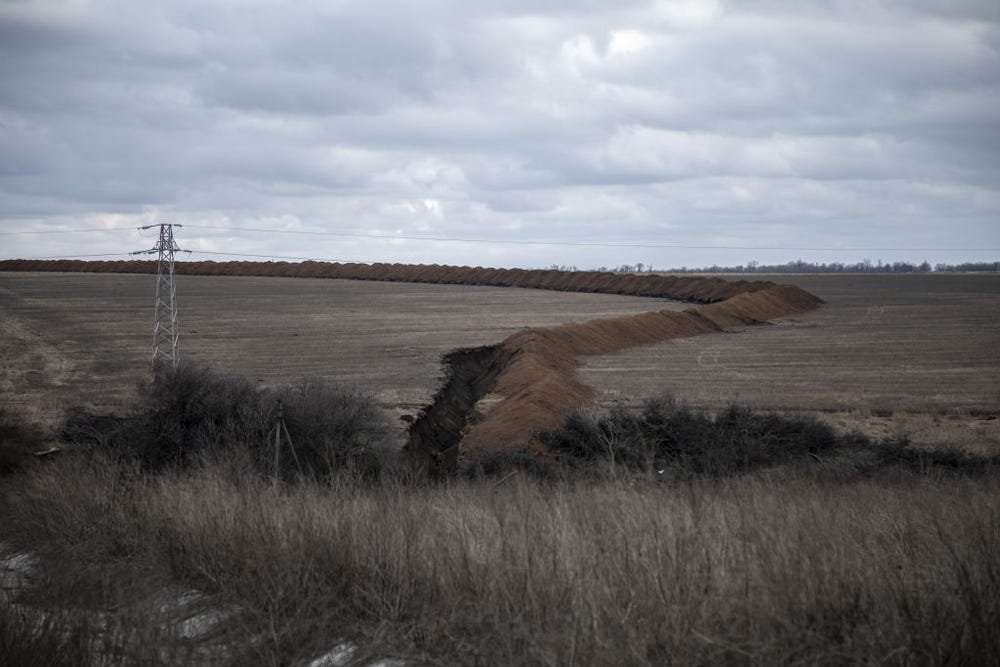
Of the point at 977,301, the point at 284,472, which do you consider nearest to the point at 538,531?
the point at 284,472

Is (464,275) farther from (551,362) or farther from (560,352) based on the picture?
Answer: (551,362)

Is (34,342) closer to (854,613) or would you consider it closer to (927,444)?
(927,444)

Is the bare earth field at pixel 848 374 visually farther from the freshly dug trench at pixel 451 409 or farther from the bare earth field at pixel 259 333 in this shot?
the bare earth field at pixel 259 333

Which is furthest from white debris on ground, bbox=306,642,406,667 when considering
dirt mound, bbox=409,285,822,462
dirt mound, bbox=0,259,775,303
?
dirt mound, bbox=0,259,775,303

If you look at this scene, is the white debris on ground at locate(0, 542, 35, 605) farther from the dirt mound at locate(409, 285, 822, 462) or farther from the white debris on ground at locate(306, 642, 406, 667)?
the dirt mound at locate(409, 285, 822, 462)

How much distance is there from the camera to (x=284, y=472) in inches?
555

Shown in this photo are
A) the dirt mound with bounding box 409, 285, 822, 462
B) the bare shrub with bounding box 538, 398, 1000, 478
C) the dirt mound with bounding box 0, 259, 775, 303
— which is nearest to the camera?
the bare shrub with bounding box 538, 398, 1000, 478

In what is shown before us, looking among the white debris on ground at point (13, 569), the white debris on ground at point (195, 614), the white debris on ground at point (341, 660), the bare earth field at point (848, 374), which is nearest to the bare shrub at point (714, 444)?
the bare earth field at point (848, 374)

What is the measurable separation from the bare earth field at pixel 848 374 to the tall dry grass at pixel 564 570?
323 inches

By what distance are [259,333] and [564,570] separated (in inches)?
1419

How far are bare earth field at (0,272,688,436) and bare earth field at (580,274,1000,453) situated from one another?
626 cm

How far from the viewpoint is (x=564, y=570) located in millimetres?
7168

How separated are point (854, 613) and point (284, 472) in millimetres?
9620

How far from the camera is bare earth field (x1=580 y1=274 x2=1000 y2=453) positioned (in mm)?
18812
